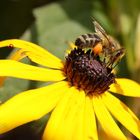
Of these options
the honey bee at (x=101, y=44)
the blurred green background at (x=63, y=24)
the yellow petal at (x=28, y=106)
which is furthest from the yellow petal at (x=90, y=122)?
the blurred green background at (x=63, y=24)

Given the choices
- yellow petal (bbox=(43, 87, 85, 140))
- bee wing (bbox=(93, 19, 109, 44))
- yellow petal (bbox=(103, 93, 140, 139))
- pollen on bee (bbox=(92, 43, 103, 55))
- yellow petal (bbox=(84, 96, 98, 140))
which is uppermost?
bee wing (bbox=(93, 19, 109, 44))

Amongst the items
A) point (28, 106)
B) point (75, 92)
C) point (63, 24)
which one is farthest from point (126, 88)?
point (63, 24)

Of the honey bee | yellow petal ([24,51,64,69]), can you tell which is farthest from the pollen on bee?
yellow petal ([24,51,64,69])

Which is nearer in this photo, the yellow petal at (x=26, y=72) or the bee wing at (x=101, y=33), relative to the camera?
the yellow petal at (x=26, y=72)

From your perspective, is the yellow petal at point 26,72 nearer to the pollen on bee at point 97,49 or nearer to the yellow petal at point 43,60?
the yellow petal at point 43,60

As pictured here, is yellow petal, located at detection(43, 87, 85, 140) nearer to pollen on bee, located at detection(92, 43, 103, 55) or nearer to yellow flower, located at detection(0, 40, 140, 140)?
yellow flower, located at detection(0, 40, 140, 140)

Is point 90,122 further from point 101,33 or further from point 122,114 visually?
point 101,33
